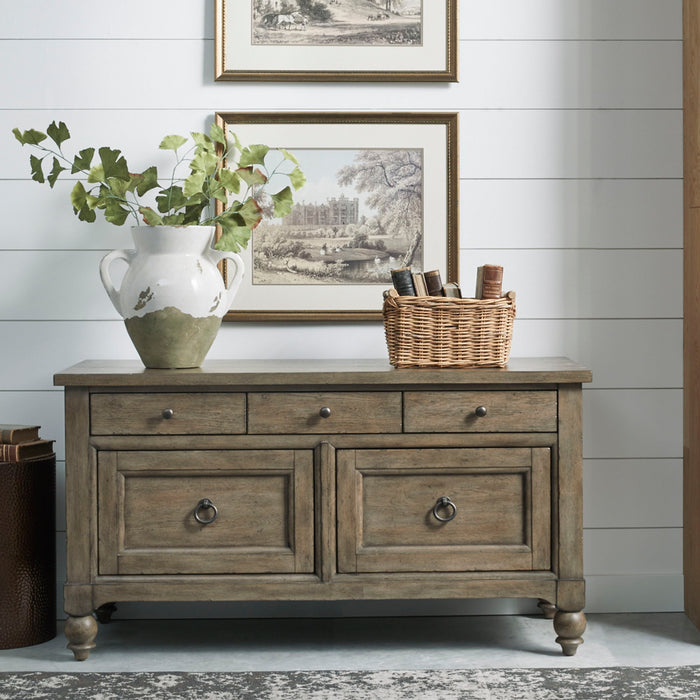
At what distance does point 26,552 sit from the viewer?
2412 mm

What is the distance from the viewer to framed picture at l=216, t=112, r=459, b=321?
2.69 meters

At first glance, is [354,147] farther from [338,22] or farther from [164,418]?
[164,418]

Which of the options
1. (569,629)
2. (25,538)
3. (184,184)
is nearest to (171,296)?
(184,184)

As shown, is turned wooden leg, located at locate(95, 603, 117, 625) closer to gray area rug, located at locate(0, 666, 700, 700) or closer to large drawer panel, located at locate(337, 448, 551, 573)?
gray area rug, located at locate(0, 666, 700, 700)

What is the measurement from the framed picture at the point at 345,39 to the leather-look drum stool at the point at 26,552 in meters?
1.29

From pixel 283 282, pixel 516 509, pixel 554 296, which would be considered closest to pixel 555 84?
pixel 554 296

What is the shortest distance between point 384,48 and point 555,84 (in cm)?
51

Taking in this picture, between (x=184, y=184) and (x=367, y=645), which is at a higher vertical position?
(x=184, y=184)

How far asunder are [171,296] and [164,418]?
0.31 metres

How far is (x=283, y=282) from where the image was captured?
8.86 ft

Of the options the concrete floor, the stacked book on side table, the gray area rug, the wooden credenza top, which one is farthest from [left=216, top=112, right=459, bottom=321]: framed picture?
the gray area rug

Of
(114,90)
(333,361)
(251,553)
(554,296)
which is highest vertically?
(114,90)

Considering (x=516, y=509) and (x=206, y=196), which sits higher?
(x=206, y=196)

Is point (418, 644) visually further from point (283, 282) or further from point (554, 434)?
point (283, 282)
